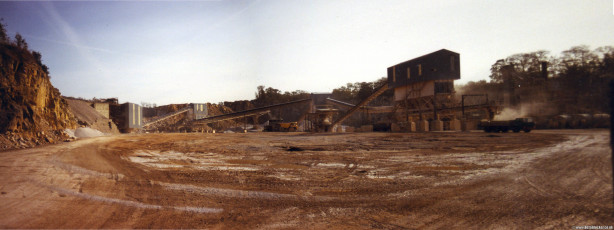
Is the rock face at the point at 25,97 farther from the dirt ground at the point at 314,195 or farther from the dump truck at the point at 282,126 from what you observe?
the dump truck at the point at 282,126

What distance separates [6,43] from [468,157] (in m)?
27.9

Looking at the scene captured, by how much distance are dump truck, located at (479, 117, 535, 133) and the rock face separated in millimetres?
31775

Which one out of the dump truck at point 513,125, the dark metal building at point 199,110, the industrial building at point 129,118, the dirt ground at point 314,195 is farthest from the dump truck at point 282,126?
the dirt ground at point 314,195

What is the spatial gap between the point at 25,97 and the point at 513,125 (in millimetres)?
34099

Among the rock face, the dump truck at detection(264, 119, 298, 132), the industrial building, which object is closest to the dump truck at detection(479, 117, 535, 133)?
the dump truck at detection(264, 119, 298, 132)

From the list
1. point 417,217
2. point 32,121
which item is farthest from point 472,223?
point 32,121

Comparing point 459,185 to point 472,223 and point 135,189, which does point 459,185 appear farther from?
point 135,189

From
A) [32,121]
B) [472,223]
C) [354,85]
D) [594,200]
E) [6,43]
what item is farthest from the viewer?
[354,85]

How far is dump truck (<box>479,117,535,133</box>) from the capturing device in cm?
2269

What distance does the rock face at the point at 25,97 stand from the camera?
54.9 ft

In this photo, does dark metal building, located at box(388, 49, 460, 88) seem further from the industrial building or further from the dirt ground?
the industrial building

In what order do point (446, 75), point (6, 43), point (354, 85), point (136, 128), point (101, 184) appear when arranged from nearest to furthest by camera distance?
point (101, 184), point (6, 43), point (446, 75), point (136, 128), point (354, 85)

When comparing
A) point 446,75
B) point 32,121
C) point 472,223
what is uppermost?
point 446,75

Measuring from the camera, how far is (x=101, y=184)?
6.32 m
